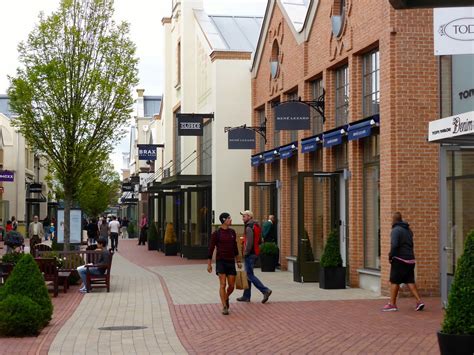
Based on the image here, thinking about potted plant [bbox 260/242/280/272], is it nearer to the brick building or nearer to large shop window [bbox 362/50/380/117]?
the brick building

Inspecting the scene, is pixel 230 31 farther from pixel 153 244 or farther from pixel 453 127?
pixel 453 127

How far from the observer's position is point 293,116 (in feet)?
74.2

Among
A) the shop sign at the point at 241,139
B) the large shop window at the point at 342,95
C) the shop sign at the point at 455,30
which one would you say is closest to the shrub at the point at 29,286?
the shop sign at the point at 455,30

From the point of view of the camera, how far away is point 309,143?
23.2 meters

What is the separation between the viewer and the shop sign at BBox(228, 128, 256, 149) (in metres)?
29.2

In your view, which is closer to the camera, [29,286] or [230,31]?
[29,286]

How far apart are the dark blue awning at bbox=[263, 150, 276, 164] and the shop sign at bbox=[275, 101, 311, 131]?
4.96m

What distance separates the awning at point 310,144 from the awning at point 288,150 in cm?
150

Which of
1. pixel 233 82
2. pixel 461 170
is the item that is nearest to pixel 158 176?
pixel 233 82

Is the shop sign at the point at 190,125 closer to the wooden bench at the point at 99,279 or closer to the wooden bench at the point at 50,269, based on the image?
the wooden bench at the point at 99,279

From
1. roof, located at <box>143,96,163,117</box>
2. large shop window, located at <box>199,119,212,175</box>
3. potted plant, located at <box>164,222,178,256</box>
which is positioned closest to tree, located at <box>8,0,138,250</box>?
large shop window, located at <box>199,119,212,175</box>

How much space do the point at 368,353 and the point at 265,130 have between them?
19.5m

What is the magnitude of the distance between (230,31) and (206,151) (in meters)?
5.43

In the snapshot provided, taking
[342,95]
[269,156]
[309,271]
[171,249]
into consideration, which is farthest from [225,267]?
[171,249]
